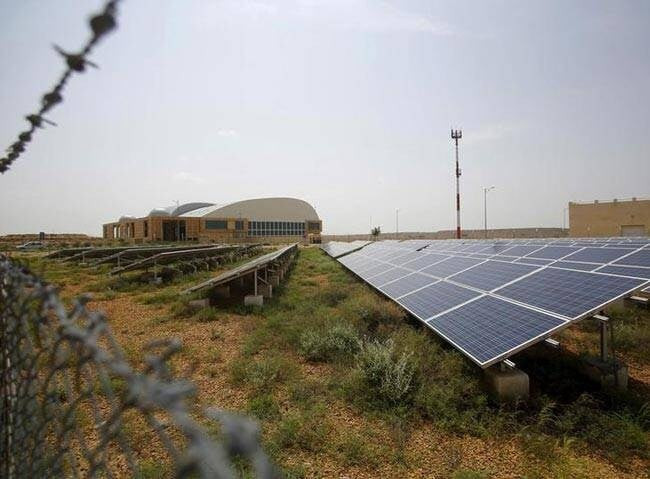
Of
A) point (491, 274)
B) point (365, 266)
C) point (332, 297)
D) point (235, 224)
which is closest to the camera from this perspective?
point (491, 274)

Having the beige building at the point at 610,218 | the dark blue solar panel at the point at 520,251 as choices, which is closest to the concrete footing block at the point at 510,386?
the dark blue solar panel at the point at 520,251

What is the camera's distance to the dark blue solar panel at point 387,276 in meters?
11.3

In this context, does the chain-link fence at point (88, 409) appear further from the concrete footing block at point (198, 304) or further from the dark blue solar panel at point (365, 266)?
the dark blue solar panel at point (365, 266)

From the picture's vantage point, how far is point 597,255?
29.6 ft

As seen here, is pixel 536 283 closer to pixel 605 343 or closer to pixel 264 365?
pixel 605 343

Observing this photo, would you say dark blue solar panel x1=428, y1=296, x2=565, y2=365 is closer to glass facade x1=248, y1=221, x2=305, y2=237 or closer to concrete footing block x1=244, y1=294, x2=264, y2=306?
concrete footing block x1=244, y1=294, x2=264, y2=306

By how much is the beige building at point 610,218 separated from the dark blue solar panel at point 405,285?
45106mm

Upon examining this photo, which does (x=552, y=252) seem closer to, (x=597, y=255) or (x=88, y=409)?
(x=597, y=255)

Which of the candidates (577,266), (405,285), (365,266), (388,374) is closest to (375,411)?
(388,374)

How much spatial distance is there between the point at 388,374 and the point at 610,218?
168 ft

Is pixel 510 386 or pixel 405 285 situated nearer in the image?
pixel 510 386

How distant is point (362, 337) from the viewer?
7812 millimetres

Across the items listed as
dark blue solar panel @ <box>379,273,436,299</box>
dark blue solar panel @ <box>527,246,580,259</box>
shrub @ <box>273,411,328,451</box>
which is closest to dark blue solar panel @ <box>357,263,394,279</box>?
dark blue solar panel @ <box>379,273,436,299</box>

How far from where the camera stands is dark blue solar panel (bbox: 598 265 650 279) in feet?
19.0
